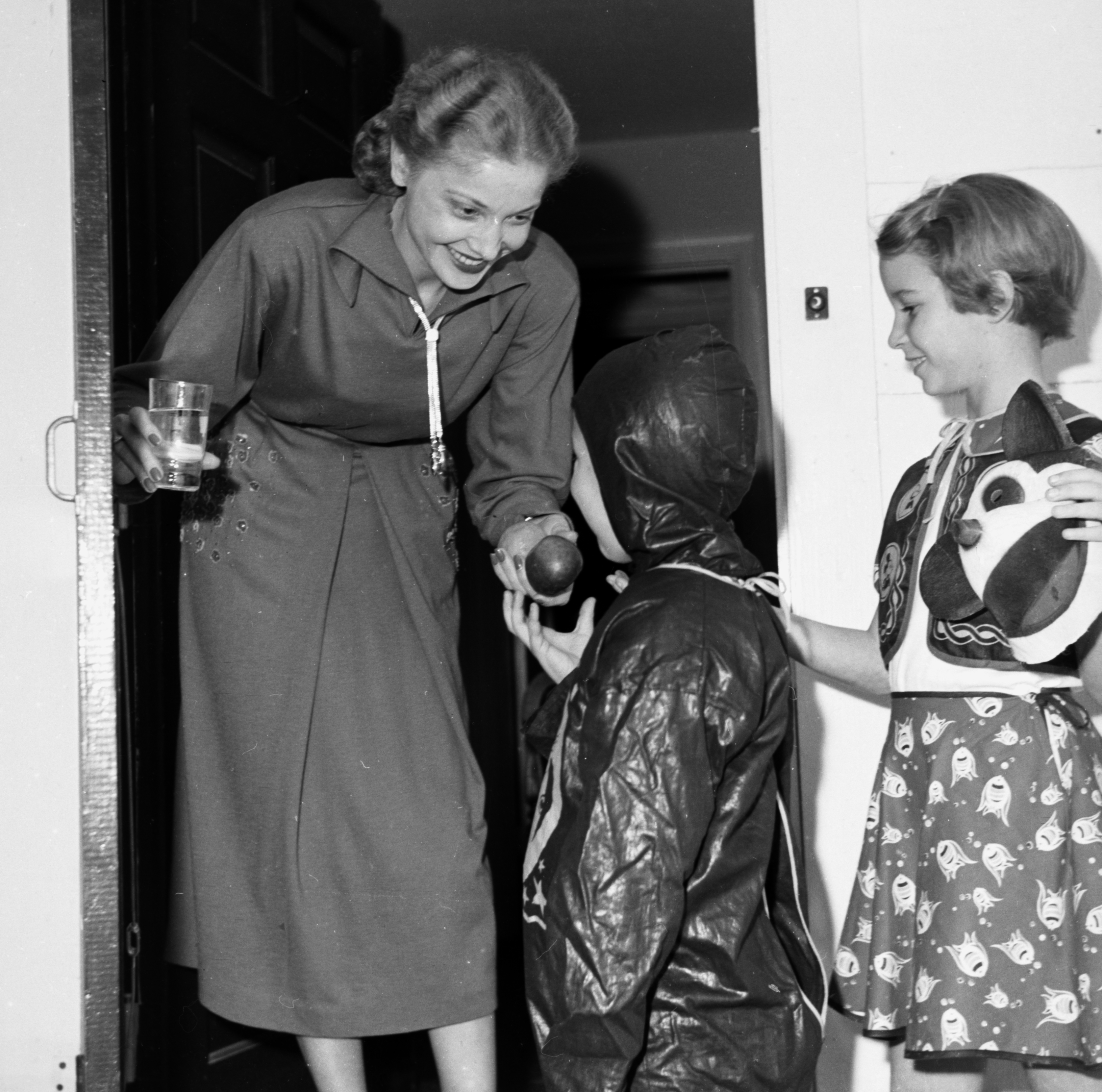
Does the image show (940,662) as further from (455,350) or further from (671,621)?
(455,350)

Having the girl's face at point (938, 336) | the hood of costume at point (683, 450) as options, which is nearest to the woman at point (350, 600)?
the hood of costume at point (683, 450)

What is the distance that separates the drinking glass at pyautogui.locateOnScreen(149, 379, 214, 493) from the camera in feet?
5.54

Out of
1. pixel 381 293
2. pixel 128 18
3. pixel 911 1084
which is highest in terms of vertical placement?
pixel 128 18

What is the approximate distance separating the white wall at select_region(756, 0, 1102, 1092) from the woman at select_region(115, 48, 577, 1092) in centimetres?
56

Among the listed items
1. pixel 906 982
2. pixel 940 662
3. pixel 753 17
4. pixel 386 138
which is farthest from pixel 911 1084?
pixel 753 17

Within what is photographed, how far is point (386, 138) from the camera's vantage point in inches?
74.0

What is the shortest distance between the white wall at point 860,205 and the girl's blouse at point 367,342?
1.80 ft

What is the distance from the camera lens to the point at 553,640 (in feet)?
5.92

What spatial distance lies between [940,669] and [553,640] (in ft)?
1.60

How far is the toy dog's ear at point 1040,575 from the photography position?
1.59 m

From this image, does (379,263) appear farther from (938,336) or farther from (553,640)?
(938,336)

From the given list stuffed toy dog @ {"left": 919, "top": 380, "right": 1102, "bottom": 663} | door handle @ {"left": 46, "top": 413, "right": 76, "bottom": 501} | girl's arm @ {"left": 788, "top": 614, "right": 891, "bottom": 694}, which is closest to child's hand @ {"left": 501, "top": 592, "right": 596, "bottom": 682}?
girl's arm @ {"left": 788, "top": 614, "right": 891, "bottom": 694}

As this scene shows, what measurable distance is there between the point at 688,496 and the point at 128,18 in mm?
1368

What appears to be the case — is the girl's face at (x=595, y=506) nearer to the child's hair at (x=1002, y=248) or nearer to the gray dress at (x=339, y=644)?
the gray dress at (x=339, y=644)
